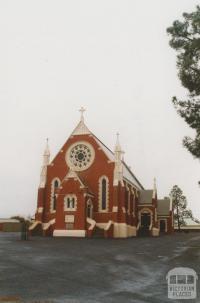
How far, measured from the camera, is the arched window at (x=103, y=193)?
4991 centimetres

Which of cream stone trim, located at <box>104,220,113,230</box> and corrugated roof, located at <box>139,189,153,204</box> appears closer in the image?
cream stone trim, located at <box>104,220,113,230</box>

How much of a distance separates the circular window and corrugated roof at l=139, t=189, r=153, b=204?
1570 centimetres

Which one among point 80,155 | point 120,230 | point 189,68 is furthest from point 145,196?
point 189,68

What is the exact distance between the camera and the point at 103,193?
1993 inches

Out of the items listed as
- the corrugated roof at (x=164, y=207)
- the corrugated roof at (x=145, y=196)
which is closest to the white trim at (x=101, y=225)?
the corrugated roof at (x=145, y=196)

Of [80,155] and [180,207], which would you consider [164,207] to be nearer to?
[180,207]

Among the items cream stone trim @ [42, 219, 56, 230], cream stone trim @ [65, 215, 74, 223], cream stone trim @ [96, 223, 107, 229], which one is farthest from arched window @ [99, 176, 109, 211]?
cream stone trim @ [42, 219, 56, 230]

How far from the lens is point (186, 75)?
80.6 feet

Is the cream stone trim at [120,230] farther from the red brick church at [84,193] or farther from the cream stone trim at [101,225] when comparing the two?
the cream stone trim at [101,225]

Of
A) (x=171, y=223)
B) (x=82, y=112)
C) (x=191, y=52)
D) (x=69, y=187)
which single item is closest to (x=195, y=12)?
(x=191, y=52)

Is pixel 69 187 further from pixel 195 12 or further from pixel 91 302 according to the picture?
pixel 91 302

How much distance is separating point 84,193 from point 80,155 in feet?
25.7

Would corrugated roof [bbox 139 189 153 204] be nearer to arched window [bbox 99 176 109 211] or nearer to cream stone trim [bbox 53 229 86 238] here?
arched window [bbox 99 176 109 211]

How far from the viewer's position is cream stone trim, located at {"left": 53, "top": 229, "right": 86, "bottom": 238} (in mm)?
45156
